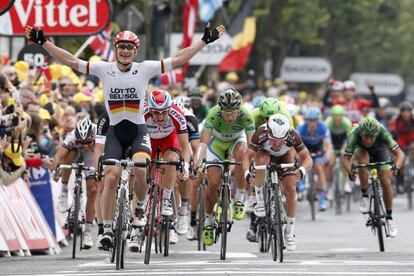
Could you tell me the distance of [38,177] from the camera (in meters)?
21.7

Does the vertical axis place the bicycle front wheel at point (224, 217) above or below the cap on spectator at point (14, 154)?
below

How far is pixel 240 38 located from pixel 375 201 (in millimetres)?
23801

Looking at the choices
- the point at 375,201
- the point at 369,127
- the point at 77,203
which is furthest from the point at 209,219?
the point at 369,127

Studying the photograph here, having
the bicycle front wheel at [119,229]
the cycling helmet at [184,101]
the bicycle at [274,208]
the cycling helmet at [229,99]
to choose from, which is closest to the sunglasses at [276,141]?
the bicycle at [274,208]

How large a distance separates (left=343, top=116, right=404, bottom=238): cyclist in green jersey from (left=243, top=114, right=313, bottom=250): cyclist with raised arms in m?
1.60

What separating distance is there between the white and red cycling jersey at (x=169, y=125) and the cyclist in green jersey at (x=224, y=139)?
430 mm

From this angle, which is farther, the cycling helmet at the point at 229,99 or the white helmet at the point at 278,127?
the cycling helmet at the point at 229,99

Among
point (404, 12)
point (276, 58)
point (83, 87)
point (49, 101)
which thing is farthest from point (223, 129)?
point (404, 12)

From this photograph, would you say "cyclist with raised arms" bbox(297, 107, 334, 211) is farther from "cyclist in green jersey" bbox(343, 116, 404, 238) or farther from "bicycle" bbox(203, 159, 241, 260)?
"bicycle" bbox(203, 159, 241, 260)

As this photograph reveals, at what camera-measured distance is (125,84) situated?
57.1 feet

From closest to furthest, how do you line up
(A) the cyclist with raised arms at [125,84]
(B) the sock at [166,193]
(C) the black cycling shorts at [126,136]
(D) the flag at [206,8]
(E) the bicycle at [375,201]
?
(A) the cyclist with raised arms at [125,84], (C) the black cycling shorts at [126,136], (B) the sock at [166,193], (E) the bicycle at [375,201], (D) the flag at [206,8]

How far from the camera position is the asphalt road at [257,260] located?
54.1ft

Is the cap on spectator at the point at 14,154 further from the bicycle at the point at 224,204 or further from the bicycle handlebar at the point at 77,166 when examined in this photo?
the bicycle at the point at 224,204

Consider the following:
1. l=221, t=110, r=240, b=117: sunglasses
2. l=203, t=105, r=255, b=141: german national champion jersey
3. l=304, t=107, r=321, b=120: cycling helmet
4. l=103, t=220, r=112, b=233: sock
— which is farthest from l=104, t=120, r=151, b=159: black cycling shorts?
l=304, t=107, r=321, b=120: cycling helmet
